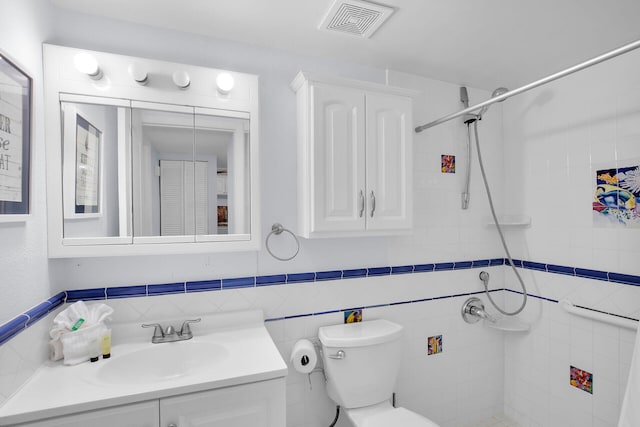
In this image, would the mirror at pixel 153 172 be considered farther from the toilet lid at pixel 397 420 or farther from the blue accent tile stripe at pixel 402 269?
the toilet lid at pixel 397 420

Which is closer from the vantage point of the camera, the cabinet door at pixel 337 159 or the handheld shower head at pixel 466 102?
the cabinet door at pixel 337 159

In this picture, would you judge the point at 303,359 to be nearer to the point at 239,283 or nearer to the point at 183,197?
the point at 239,283

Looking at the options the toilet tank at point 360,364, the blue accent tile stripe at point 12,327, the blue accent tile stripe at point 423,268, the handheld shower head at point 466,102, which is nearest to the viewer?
the blue accent tile stripe at point 12,327

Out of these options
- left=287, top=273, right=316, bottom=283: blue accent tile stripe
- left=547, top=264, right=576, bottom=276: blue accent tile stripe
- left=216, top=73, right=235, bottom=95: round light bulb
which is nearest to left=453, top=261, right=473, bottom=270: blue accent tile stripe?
left=547, top=264, right=576, bottom=276: blue accent tile stripe

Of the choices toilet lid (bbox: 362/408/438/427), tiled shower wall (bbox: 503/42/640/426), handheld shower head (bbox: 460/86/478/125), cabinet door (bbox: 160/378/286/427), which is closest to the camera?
cabinet door (bbox: 160/378/286/427)

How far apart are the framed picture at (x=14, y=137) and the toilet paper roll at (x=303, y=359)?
121cm

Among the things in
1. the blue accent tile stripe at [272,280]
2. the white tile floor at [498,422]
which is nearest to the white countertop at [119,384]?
the blue accent tile stripe at [272,280]

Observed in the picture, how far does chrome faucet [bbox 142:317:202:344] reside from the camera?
56.4 inches

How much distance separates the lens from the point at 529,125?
2166mm

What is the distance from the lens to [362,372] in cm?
161

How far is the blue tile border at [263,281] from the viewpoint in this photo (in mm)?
1162

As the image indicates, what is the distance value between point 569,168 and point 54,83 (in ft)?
8.61

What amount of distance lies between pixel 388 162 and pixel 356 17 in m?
0.68

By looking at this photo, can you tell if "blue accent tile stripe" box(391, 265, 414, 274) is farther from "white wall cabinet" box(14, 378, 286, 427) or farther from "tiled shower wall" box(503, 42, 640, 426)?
"white wall cabinet" box(14, 378, 286, 427)
